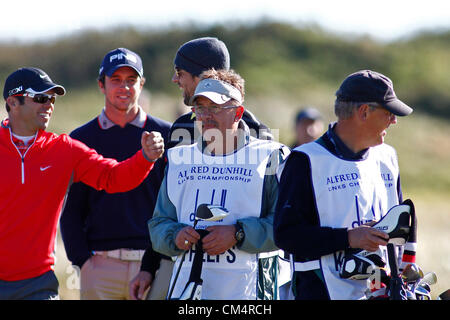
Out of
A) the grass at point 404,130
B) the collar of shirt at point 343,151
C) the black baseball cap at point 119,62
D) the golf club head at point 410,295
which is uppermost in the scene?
the grass at point 404,130

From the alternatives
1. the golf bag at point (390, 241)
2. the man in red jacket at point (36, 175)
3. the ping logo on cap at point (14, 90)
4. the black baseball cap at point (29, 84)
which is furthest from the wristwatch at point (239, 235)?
the ping logo on cap at point (14, 90)

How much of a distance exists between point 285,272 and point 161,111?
2592 cm

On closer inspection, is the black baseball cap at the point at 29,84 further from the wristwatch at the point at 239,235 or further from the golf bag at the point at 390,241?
the golf bag at the point at 390,241

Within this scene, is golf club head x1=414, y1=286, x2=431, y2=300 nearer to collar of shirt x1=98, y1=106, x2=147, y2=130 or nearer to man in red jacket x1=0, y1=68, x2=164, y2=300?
man in red jacket x1=0, y1=68, x2=164, y2=300

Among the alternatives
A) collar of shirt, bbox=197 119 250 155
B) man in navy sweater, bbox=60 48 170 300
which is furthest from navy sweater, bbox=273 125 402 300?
man in navy sweater, bbox=60 48 170 300

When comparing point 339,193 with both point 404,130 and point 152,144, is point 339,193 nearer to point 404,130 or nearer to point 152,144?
point 152,144

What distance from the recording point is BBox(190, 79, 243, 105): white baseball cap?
498cm

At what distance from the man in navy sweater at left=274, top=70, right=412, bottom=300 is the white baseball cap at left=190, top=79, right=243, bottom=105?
66 cm

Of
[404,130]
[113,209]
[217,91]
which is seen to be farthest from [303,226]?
[404,130]

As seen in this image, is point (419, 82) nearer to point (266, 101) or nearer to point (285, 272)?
point (266, 101)

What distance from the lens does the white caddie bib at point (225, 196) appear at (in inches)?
190

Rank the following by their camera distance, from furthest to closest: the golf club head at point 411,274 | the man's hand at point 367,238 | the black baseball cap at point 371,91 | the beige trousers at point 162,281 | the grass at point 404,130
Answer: the grass at point 404,130
the beige trousers at point 162,281
the black baseball cap at point 371,91
the golf club head at point 411,274
the man's hand at point 367,238

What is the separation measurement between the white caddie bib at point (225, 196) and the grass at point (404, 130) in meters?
14.1

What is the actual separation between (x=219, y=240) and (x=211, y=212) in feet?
0.62
